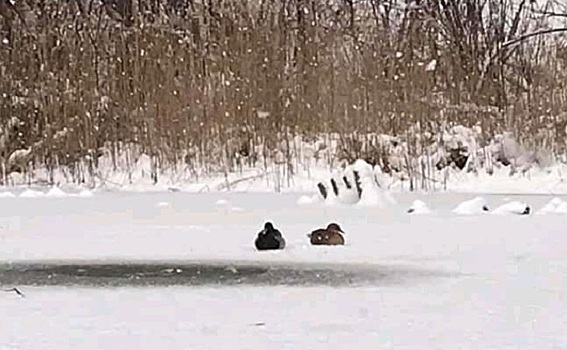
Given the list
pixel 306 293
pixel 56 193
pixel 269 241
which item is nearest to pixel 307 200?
pixel 56 193

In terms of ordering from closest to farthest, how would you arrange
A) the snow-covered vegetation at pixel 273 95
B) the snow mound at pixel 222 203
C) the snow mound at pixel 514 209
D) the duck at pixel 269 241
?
the duck at pixel 269 241
the snow mound at pixel 514 209
the snow mound at pixel 222 203
the snow-covered vegetation at pixel 273 95

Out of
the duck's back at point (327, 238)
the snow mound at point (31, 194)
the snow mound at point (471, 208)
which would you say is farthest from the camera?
the snow mound at point (31, 194)

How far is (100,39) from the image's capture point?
11836mm

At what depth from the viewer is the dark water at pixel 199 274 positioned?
181 inches

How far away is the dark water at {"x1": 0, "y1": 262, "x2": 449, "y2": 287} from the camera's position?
15.1ft

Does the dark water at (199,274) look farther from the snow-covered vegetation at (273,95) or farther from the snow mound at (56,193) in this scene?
the snow-covered vegetation at (273,95)

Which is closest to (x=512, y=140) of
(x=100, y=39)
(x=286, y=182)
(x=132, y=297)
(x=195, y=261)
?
(x=286, y=182)

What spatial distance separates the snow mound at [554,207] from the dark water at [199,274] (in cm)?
268

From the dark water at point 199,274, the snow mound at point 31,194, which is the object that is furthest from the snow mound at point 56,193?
the dark water at point 199,274

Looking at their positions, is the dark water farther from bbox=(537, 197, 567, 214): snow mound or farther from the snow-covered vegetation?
the snow-covered vegetation

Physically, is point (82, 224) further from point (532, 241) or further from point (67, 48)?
point (67, 48)

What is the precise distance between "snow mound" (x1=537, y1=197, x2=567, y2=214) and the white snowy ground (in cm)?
24

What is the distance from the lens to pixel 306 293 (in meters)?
4.28

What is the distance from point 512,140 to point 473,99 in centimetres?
82
